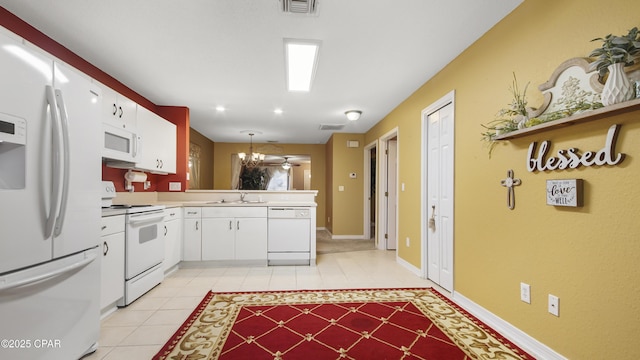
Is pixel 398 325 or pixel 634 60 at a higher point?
pixel 634 60

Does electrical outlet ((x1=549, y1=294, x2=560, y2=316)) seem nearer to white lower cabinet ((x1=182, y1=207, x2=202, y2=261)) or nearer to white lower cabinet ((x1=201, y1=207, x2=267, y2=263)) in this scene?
white lower cabinet ((x1=201, y1=207, x2=267, y2=263))

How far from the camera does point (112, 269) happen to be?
7.78 feet

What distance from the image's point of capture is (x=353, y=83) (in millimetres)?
3357

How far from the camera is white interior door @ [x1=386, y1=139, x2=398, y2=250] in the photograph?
510cm

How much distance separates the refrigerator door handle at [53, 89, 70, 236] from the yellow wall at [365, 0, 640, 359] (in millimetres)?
2900

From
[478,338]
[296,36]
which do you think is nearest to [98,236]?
[296,36]

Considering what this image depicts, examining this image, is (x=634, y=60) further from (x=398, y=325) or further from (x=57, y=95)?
(x=57, y=95)

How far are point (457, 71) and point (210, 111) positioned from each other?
3.78 m

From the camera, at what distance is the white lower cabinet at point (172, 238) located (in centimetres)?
339

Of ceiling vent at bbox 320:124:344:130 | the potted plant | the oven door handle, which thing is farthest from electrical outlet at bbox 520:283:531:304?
ceiling vent at bbox 320:124:344:130

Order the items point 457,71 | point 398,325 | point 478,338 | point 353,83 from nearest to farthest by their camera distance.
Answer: point 478,338
point 398,325
point 457,71
point 353,83

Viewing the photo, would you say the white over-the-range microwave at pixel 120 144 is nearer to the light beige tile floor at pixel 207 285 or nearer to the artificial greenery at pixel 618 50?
the light beige tile floor at pixel 207 285

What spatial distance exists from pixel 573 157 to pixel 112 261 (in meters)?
3.50

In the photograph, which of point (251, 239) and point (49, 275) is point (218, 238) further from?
point (49, 275)
